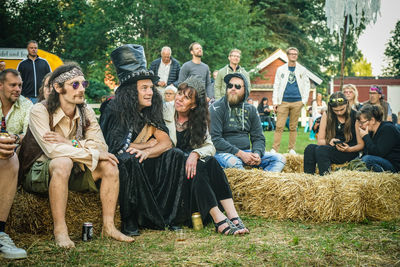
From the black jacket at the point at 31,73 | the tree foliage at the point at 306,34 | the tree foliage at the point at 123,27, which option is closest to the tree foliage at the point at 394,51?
the tree foliage at the point at 306,34

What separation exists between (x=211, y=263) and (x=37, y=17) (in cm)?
2332

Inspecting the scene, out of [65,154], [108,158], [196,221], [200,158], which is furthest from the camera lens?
[200,158]

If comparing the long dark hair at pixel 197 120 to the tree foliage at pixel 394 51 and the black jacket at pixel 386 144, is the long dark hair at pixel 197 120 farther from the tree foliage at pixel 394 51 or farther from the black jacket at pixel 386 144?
the tree foliage at pixel 394 51

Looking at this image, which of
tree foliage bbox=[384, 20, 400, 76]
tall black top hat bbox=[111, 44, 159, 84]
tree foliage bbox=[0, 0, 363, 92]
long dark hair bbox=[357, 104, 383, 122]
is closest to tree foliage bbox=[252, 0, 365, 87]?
tree foliage bbox=[0, 0, 363, 92]

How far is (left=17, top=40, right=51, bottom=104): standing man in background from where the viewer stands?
9.62m

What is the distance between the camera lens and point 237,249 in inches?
144

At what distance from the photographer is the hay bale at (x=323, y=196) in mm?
4906

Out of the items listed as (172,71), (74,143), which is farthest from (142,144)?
(172,71)

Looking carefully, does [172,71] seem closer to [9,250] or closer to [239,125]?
[239,125]

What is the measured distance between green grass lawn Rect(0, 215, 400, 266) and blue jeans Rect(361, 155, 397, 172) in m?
1.51

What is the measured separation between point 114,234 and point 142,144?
3.54 feet

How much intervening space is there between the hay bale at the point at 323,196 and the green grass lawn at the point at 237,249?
0.40m

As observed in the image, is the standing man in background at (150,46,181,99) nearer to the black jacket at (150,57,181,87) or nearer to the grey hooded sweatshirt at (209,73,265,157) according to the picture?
the black jacket at (150,57,181,87)

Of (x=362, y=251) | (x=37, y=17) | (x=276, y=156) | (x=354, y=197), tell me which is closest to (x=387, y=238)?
(x=362, y=251)
